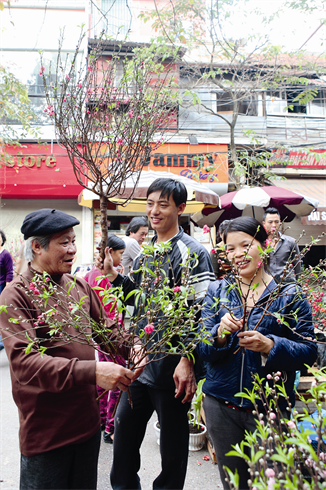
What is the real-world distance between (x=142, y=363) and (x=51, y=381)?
19.6 inches

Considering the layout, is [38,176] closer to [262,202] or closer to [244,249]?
[262,202]

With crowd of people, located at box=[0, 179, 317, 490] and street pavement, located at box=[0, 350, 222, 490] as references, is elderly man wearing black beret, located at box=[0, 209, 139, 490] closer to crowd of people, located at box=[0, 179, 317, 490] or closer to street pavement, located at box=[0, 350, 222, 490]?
crowd of people, located at box=[0, 179, 317, 490]

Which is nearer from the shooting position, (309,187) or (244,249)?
(244,249)

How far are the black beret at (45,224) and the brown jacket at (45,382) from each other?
206 millimetres

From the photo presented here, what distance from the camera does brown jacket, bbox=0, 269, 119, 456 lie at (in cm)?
138

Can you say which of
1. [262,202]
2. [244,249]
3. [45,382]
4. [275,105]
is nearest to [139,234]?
[262,202]

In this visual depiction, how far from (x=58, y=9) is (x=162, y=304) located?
12676 millimetres

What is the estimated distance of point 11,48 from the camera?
10.4m

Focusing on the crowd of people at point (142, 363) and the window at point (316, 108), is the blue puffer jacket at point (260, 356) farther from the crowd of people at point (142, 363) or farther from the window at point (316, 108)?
the window at point (316, 108)

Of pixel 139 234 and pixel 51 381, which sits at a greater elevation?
pixel 139 234

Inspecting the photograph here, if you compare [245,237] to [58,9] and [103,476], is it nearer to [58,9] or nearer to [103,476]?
[103,476]

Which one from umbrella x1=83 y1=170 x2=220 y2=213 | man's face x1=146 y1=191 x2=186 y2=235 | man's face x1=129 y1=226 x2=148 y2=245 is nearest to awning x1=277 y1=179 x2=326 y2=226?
umbrella x1=83 y1=170 x2=220 y2=213

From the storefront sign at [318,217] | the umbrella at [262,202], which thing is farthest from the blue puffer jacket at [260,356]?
the storefront sign at [318,217]

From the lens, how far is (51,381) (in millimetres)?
1376
